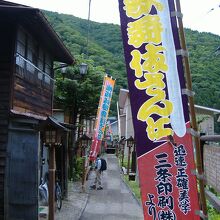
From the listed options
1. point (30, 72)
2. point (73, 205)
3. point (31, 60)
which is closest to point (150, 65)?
point (30, 72)

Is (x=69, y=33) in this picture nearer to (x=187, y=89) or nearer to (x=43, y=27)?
(x=43, y=27)

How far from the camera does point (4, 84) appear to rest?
10.9 metres

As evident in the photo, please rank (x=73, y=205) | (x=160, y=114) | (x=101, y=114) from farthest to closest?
(x=101, y=114) < (x=73, y=205) < (x=160, y=114)

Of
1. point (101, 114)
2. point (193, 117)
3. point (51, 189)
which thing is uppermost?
point (101, 114)

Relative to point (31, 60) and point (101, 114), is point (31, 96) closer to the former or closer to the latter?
point (31, 60)

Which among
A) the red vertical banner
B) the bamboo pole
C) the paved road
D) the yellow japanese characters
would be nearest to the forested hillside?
the yellow japanese characters

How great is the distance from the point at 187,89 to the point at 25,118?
779 cm

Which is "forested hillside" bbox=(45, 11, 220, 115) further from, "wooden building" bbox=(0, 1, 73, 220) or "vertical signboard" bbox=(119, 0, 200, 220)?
"wooden building" bbox=(0, 1, 73, 220)

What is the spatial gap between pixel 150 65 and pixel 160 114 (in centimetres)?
61

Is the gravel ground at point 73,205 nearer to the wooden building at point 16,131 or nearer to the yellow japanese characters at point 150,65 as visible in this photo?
the wooden building at point 16,131

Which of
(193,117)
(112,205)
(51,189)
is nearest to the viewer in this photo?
(193,117)

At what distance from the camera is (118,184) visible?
23625mm

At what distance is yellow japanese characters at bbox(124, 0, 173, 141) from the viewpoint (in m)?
4.17

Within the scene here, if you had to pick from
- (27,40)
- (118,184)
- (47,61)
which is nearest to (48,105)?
(47,61)
